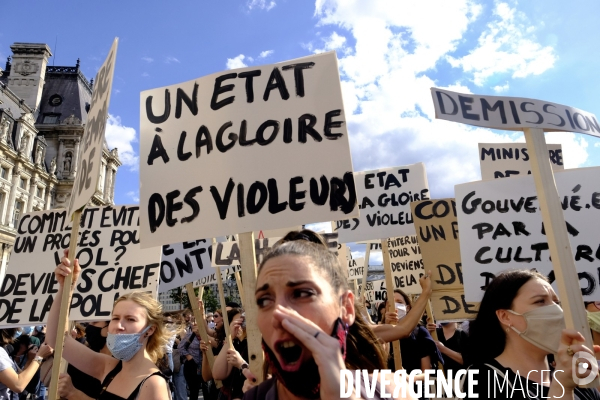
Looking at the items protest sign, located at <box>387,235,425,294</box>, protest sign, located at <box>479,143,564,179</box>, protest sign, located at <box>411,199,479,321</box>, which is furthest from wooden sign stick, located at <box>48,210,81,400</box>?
protest sign, located at <box>387,235,425,294</box>

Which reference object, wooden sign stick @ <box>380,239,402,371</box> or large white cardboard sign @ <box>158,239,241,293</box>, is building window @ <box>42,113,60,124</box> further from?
wooden sign stick @ <box>380,239,402,371</box>

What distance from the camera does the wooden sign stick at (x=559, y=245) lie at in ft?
5.66

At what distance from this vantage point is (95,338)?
14.5ft

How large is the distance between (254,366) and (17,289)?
3840 millimetres

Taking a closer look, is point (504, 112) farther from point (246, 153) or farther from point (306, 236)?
point (246, 153)

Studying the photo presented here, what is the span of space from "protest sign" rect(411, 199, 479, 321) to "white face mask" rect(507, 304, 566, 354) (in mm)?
1892

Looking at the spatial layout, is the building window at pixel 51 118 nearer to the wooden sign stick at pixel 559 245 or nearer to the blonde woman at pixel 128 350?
the blonde woman at pixel 128 350

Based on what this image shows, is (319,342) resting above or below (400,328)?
above

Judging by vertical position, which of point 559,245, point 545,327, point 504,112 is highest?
point 504,112

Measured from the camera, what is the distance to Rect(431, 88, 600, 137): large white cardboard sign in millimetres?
2205

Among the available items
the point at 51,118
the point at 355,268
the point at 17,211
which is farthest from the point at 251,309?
the point at 51,118

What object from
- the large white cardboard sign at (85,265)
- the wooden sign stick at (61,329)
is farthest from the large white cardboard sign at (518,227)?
the large white cardboard sign at (85,265)

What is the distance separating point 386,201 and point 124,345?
4.06 metres

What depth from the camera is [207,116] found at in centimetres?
296
